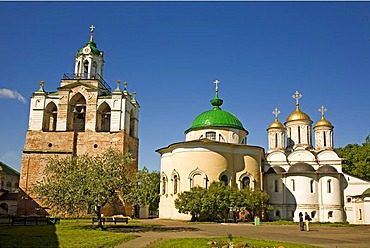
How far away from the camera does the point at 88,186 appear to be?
24562 mm

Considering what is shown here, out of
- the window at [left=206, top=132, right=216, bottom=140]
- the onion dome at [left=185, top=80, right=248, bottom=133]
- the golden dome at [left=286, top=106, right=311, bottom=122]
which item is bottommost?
the window at [left=206, top=132, right=216, bottom=140]

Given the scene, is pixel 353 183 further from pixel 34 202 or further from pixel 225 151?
pixel 34 202

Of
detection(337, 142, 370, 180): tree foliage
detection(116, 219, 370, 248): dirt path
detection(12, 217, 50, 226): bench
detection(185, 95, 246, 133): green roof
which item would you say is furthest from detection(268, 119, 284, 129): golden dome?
detection(12, 217, 50, 226): bench

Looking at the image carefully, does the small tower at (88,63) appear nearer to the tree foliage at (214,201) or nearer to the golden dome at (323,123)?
the tree foliage at (214,201)

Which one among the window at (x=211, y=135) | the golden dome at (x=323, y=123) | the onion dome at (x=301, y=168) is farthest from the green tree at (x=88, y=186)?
the golden dome at (x=323, y=123)

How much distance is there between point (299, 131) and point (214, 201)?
23.0 m

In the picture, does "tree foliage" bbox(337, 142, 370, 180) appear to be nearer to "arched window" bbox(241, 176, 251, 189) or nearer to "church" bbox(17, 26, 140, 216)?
"arched window" bbox(241, 176, 251, 189)

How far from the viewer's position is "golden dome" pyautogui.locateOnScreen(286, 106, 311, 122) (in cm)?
5377

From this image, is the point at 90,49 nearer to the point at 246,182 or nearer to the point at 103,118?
the point at 103,118

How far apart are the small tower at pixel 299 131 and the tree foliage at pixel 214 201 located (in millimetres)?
18114

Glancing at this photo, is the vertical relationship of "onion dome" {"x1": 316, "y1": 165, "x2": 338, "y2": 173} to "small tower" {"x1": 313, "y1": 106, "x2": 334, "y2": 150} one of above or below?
below

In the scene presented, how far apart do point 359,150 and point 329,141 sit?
6380mm

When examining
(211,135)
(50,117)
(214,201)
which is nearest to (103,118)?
(50,117)

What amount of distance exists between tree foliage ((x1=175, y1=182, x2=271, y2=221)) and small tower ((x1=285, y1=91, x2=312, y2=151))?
1811 centimetres
